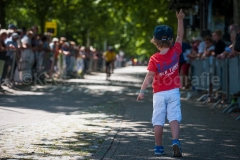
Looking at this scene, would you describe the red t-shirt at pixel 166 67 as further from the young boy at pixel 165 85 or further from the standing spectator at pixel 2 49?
the standing spectator at pixel 2 49

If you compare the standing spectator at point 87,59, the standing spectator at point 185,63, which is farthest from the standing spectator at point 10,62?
the standing spectator at point 87,59

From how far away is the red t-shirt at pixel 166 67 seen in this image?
8.39 meters

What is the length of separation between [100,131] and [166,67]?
2.72m

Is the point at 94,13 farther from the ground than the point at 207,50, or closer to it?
farther from the ground

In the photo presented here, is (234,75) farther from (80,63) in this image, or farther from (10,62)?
(80,63)

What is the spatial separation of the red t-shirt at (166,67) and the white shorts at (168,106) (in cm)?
7

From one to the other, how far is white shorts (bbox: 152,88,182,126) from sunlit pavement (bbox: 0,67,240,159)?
46 cm

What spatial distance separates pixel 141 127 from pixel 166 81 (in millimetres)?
3272

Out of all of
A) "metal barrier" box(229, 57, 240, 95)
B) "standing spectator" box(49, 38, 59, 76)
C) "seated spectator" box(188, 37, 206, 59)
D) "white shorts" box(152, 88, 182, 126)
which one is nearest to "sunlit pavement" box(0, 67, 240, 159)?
"white shorts" box(152, 88, 182, 126)

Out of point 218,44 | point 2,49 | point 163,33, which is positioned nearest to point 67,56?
point 2,49

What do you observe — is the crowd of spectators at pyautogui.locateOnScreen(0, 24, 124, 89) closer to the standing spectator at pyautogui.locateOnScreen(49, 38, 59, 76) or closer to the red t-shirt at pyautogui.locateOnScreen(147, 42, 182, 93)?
the standing spectator at pyautogui.locateOnScreen(49, 38, 59, 76)

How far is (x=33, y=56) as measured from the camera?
82.8 feet

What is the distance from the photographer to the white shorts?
841cm

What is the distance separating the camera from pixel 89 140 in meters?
9.62
